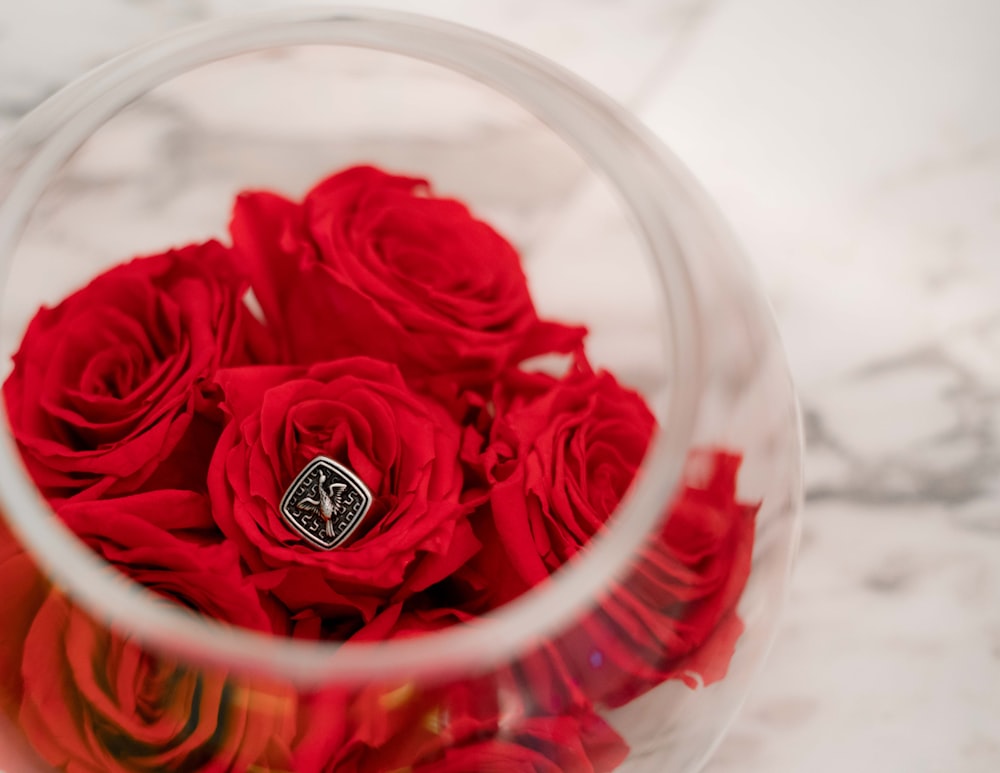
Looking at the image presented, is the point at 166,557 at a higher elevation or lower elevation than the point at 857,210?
lower

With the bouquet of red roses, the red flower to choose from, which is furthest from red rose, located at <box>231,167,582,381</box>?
the red flower

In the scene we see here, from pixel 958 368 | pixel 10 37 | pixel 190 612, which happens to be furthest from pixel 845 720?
pixel 10 37

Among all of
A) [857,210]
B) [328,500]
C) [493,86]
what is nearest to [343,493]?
[328,500]

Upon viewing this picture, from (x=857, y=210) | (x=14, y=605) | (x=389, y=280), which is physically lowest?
(x=14, y=605)

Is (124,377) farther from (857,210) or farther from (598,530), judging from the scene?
(857,210)

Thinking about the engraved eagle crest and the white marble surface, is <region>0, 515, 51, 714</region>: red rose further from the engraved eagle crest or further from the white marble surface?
the white marble surface

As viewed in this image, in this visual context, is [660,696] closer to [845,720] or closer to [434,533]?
[434,533]

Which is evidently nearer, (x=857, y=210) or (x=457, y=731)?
(x=457, y=731)
